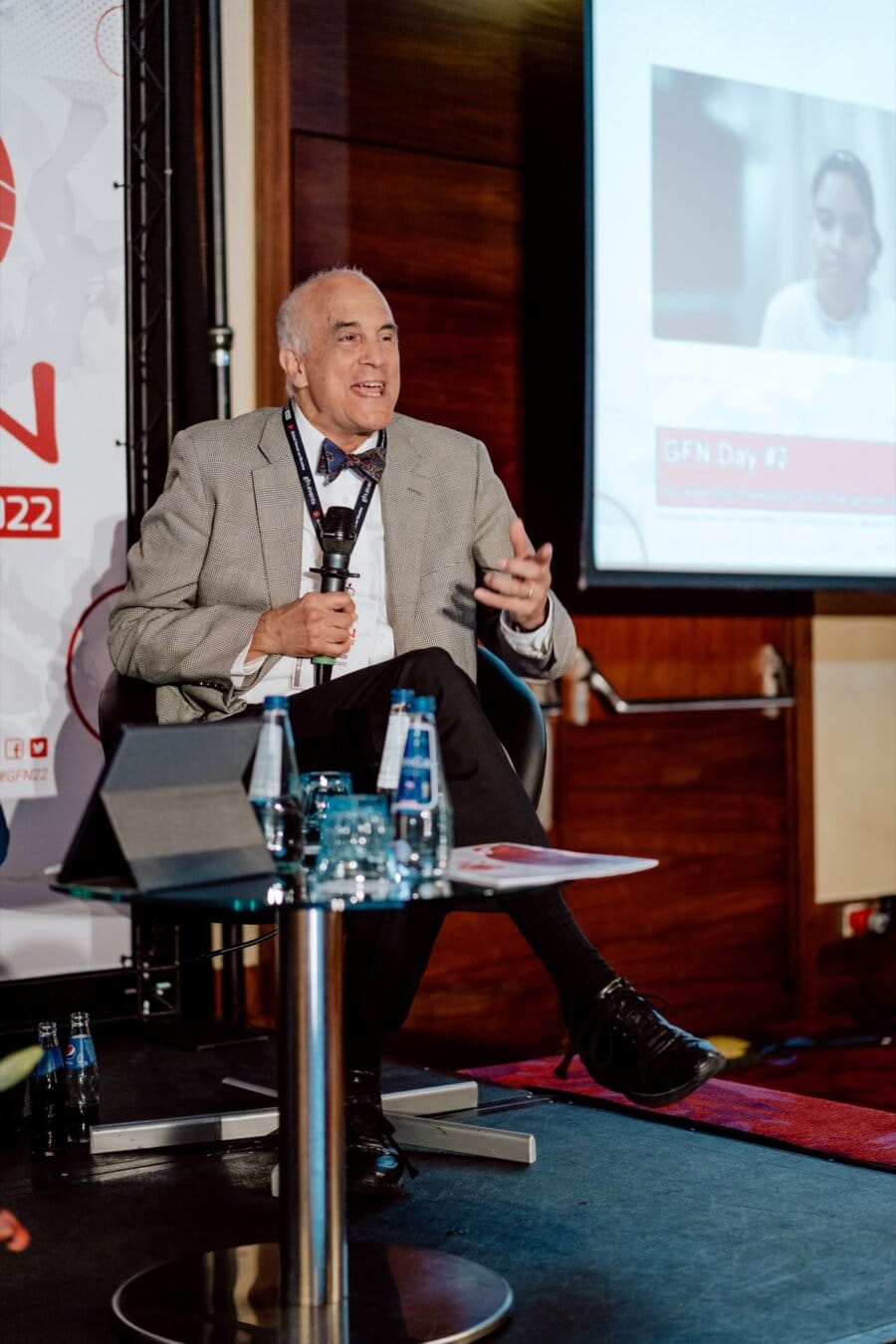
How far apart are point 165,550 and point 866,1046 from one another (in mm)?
2259

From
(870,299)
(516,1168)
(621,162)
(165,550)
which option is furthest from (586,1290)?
(870,299)

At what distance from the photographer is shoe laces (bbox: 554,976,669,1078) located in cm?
205

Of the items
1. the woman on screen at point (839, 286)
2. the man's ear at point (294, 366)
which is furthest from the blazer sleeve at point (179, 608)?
the woman on screen at point (839, 286)

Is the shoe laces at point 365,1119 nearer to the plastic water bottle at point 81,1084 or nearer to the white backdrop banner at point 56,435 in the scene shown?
the plastic water bottle at point 81,1084

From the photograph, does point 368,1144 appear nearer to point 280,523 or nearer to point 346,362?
point 280,523

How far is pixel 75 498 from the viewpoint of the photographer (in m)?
3.41

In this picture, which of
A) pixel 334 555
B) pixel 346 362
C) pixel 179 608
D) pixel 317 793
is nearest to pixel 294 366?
pixel 346 362

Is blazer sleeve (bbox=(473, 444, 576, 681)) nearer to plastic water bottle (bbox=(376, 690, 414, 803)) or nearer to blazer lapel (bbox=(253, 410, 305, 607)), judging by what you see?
blazer lapel (bbox=(253, 410, 305, 607))

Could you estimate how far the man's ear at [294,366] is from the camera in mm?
2785

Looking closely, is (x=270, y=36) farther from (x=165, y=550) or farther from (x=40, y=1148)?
(x=40, y=1148)

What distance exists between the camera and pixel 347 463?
271 centimetres

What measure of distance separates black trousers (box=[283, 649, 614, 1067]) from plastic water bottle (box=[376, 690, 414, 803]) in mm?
237

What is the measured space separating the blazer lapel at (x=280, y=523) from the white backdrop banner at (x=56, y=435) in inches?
34.0

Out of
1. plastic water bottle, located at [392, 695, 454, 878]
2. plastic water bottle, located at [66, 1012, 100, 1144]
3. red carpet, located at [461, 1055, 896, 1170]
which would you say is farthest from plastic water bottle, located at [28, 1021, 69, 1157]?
plastic water bottle, located at [392, 695, 454, 878]
